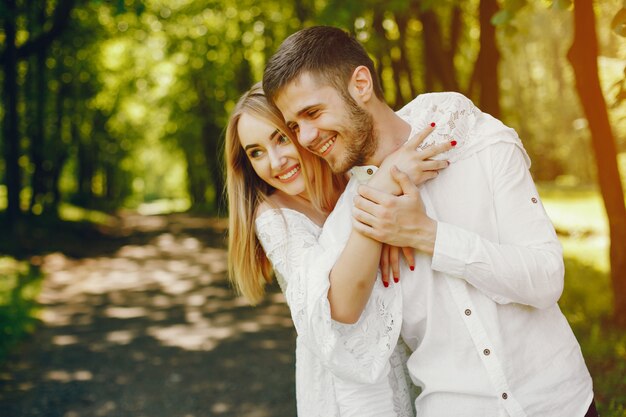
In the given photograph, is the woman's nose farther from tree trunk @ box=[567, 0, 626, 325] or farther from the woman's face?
tree trunk @ box=[567, 0, 626, 325]

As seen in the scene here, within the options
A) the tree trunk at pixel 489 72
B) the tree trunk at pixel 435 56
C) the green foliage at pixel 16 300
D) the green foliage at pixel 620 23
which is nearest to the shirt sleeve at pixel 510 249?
the green foliage at pixel 620 23

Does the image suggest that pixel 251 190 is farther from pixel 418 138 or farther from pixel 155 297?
pixel 155 297

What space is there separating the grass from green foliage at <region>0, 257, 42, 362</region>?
6.36 metres

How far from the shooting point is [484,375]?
217 cm

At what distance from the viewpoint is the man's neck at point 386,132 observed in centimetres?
249

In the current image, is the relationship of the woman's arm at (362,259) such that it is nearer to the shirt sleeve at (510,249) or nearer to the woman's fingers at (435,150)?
the woman's fingers at (435,150)

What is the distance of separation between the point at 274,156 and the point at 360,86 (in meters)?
0.60

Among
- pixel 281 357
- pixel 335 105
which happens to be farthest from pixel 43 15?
pixel 335 105

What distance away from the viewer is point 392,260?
228 centimetres

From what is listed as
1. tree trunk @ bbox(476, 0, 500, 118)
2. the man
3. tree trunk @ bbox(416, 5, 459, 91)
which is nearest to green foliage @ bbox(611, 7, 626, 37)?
the man

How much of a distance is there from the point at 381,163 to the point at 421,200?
308mm

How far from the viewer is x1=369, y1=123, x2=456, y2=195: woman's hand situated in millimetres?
2244

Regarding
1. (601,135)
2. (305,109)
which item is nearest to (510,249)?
(305,109)

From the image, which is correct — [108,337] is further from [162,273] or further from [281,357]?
[162,273]
